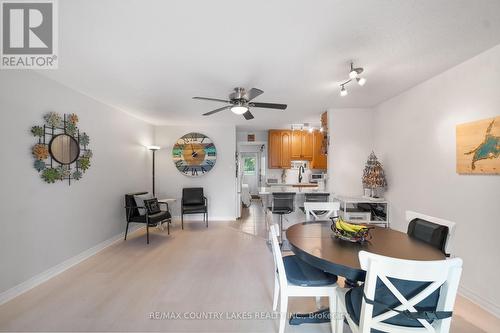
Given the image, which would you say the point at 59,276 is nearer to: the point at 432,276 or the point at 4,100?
the point at 4,100

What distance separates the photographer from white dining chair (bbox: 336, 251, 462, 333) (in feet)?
3.23

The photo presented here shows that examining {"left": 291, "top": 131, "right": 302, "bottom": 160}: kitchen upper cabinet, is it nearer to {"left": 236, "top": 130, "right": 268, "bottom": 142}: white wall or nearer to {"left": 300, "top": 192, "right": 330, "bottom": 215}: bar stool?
{"left": 236, "top": 130, "right": 268, "bottom": 142}: white wall

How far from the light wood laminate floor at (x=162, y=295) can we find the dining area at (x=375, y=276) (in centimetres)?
46

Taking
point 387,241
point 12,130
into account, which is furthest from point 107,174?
point 387,241

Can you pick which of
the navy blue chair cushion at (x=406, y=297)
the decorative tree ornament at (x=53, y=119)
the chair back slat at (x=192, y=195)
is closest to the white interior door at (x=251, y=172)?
the chair back slat at (x=192, y=195)

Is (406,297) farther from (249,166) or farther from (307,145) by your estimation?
(249,166)

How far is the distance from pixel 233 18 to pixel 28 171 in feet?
8.97

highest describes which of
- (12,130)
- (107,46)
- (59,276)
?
(107,46)

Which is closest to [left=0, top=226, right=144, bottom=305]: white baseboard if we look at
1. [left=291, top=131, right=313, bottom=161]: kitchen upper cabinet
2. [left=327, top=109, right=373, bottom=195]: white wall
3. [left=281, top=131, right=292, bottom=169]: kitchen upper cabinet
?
[left=327, top=109, right=373, bottom=195]: white wall

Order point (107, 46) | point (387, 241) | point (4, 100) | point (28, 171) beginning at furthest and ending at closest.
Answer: point (28, 171) → point (4, 100) → point (107, 46) → point (387, 241)

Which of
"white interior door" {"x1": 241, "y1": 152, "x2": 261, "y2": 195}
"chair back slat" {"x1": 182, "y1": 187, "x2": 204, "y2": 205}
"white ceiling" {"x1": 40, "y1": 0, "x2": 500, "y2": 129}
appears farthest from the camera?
"white interior door" {"x1": 241, "y1": 152, "x2": 261, "y2": 195}

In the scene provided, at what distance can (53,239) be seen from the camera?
261cm

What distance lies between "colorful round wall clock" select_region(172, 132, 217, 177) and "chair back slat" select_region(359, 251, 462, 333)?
14.8 ft

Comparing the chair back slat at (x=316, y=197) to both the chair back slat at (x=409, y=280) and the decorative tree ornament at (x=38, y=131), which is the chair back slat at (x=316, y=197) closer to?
the chair back slat at (x=409, y=280)
